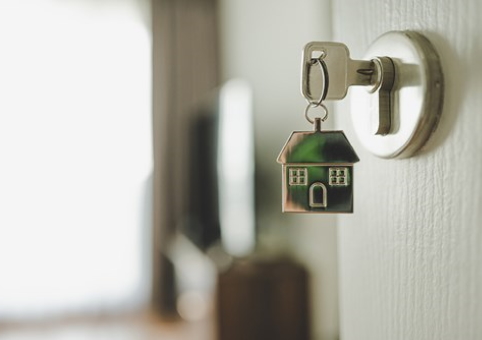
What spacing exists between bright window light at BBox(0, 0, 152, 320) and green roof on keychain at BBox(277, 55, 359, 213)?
11.5ft

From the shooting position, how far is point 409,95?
363 mm

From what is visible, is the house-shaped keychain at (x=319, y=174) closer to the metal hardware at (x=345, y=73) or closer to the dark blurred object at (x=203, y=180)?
the metal hardware at (x=345, y=73)

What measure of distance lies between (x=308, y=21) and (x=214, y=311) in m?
1.32

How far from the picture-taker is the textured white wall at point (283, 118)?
212 cm

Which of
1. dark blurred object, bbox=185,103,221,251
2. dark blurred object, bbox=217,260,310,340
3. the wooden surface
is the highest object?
dark blurred object, bbox=185,103,221,251

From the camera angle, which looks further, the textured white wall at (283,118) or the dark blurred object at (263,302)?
the dark blurred object at (263,302)

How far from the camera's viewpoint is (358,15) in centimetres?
46

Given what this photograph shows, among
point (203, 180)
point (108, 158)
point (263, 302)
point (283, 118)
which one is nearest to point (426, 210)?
point (263, 302)

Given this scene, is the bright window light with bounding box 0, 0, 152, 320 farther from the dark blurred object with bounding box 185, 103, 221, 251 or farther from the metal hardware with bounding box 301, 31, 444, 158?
the metal hardware with bounding box 301, 31, 444, 158

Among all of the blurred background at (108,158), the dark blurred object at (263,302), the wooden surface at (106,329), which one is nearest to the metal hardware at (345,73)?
the dark blurred object at (263,302)

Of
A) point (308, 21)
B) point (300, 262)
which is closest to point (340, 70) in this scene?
point (308, 21)

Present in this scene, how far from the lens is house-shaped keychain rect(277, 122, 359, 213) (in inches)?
15.2

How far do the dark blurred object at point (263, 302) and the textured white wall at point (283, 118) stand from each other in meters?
0.08

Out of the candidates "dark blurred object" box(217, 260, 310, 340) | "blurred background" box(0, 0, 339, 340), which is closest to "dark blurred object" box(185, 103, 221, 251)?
"blurred background" box(0, 0, 339, 340)
